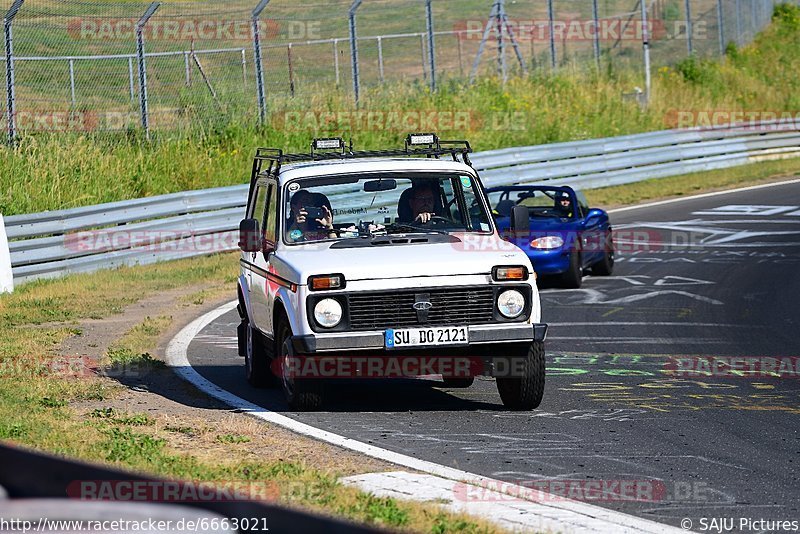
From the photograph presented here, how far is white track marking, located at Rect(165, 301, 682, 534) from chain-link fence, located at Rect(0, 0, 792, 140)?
1306 centimetres

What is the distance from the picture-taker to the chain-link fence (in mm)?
25203

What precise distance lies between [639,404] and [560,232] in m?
6.99

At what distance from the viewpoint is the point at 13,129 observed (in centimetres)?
2295

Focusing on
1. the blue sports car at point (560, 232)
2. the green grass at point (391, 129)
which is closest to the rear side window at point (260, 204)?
the blue sports car at point (560, 232)

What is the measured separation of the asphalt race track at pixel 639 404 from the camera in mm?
7285

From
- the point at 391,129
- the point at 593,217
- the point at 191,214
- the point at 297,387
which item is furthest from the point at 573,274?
the point at 391,129

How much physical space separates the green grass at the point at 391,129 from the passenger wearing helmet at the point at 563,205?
8905 mm
